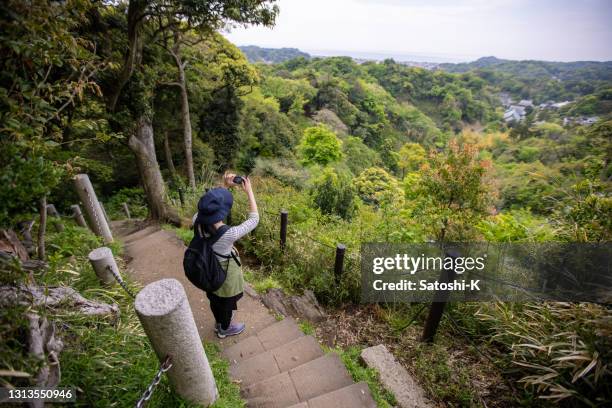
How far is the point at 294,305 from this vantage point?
166 inches

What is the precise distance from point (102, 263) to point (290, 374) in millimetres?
2447

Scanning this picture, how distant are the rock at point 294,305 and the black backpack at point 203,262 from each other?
1.61 metres

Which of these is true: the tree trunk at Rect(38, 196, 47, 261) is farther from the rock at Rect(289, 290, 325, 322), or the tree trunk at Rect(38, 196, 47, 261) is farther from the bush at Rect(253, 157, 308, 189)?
the bush at Rect(253, 157, 308, 189)

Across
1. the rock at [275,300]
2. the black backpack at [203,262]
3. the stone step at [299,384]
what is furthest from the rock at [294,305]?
the black backpack at [203,262]

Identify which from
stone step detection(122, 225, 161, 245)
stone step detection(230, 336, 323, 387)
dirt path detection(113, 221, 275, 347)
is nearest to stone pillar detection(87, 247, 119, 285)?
dirt path detection(113, 221, 275, 347)

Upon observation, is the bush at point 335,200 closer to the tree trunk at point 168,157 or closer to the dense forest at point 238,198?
the dense forest at point 238,198

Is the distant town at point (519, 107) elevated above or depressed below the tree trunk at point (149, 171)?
above

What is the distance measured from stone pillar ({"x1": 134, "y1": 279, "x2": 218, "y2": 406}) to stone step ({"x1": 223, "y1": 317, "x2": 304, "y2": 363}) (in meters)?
1.05

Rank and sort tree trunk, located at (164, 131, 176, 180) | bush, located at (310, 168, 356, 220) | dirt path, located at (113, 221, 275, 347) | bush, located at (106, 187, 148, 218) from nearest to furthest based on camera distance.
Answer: dirt path, located at (113, 221, 275, 347) < bush, located at (310, 168, 356, 220) < bush, located at (106, 187, 148, 218) < tree trunk, located at (164, 131, 176, 180)

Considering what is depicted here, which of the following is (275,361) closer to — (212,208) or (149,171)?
(212,208)

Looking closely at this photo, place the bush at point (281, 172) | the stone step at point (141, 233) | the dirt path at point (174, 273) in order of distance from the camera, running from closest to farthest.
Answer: the dirt path at point (174, 273) → the stone step at point (141, 233) → the bush at point (281, 172)

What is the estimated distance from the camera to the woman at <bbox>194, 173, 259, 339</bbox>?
259cm

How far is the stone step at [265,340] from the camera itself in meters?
3.28

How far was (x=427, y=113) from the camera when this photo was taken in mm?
62875
